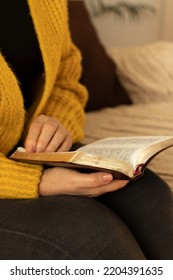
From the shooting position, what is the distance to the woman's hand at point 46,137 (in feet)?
2.40

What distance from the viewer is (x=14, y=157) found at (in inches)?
27.4

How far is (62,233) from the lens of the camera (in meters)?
0.55

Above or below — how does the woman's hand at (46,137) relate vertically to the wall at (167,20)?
above

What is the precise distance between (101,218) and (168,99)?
1084 mm

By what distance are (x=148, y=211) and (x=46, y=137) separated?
216 mm

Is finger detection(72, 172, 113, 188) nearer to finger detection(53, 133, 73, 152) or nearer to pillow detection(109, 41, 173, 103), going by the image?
finger detection(53, 133, 73, 152)

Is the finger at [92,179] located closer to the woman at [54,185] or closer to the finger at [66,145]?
the woman at [54,185]

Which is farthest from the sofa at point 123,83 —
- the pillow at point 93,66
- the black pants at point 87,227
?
the black pants at point 87,227

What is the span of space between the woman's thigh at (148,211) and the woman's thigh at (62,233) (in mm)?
65

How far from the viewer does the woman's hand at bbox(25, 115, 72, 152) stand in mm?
731

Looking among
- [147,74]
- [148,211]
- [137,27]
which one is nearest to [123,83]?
[147,74]

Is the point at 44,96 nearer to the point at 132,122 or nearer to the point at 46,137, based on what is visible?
the point at 46,137
